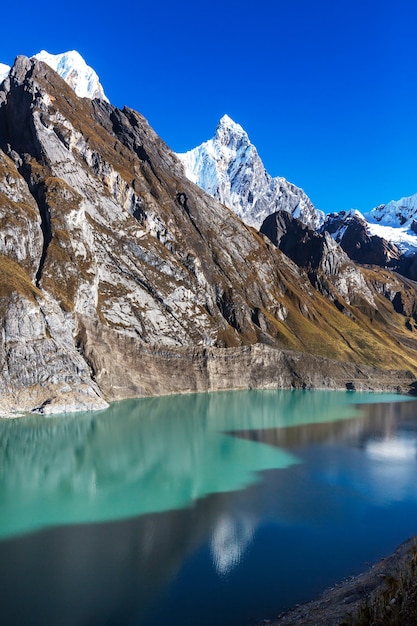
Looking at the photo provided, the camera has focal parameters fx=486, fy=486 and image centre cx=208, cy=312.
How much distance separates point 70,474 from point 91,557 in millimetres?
20242

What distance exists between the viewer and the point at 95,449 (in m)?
57.2

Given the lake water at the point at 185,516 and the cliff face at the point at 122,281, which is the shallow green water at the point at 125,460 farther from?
the cliff face at the point at 122,281

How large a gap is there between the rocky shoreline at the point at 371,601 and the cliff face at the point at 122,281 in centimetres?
6102

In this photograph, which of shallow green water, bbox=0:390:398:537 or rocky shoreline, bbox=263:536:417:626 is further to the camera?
shallow green water, bbox=0:390:398:537

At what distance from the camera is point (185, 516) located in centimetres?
3606

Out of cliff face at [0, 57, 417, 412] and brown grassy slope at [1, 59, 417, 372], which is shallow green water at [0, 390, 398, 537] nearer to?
cliff face at [0, 57, 417, 412]

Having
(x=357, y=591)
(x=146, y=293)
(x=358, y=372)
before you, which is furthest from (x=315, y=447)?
(x=358, y=372)

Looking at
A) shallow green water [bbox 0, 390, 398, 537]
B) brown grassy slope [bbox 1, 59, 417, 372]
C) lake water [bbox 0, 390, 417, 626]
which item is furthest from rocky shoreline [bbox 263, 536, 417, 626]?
brown grassy slope [bbox 1, 59, 417, 372]

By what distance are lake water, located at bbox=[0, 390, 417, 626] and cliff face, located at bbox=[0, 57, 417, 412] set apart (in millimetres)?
19955

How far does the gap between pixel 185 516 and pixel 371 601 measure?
21497 mm

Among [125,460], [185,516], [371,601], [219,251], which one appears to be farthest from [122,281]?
[371,601]

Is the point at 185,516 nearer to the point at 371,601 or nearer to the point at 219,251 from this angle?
the point at 371,601

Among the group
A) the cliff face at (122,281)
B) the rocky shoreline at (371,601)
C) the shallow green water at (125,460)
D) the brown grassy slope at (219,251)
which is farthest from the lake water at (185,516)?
the brown grassy slope at (219,251)

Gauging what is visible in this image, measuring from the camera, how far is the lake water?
24156 millimetres
